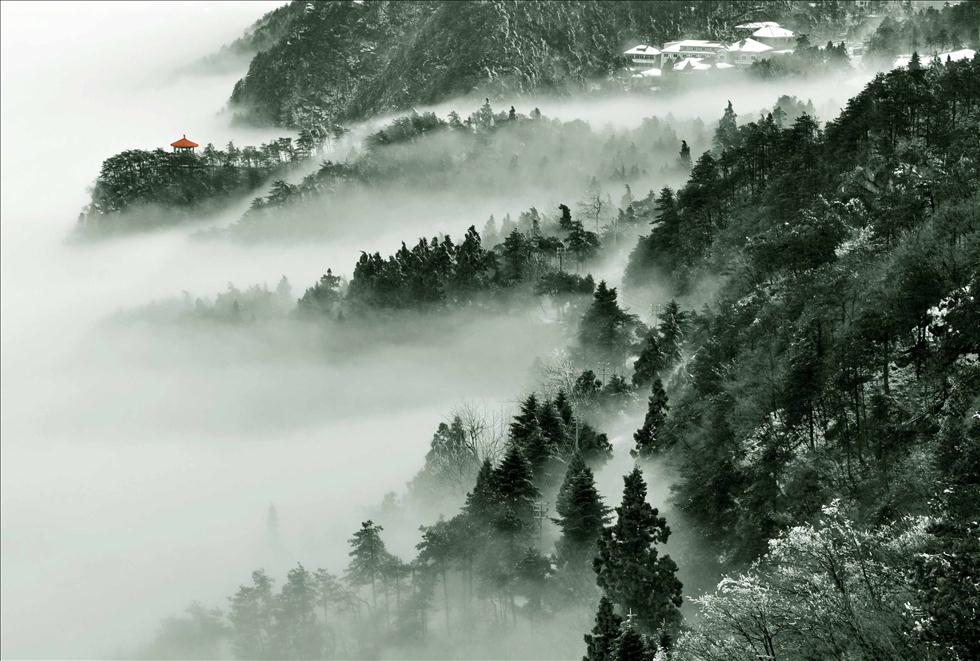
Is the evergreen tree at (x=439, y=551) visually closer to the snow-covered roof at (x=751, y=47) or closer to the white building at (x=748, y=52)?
the white building at (x=748, y=52)

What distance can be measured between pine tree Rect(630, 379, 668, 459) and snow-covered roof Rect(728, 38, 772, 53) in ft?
479

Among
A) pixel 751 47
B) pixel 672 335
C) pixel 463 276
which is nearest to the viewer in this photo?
pixel 672 335

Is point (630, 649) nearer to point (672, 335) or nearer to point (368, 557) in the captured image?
point (368, 557)

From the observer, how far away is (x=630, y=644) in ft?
138

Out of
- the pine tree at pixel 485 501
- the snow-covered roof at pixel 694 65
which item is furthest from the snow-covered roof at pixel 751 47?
the pine tree at pixel 485 501

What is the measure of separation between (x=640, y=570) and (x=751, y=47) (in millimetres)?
172921

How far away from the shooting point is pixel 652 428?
235ft

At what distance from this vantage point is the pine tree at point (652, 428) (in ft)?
231

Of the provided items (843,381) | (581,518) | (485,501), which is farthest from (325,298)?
(843,381)

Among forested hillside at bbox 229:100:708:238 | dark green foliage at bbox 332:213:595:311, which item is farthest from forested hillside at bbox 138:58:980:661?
forested hillside at bbox 229:100:708:238

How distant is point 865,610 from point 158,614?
290 feet

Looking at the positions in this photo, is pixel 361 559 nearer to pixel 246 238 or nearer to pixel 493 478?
pixel 493 478

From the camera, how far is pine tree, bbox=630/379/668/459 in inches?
2776

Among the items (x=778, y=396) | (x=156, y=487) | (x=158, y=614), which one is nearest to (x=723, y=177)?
(x=778, y=396)
